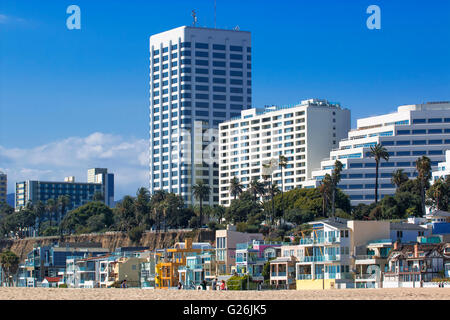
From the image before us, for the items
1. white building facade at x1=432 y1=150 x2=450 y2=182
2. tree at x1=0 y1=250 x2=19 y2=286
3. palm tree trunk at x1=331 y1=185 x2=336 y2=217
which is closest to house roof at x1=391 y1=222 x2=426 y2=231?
palm tree trunk at x1=331 y1=185 x2=336 y2=217

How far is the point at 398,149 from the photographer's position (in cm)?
18562

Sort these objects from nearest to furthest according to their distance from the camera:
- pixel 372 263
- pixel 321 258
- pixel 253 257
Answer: pixel 372 263
pixel 321 258
pixel 253 257

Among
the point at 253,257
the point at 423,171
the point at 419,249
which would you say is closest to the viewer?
the point at 419,249

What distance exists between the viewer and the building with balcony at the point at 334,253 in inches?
3839

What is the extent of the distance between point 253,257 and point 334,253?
15.0 metres

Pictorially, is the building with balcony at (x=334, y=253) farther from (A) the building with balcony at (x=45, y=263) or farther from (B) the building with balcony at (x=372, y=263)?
(A) the building with balcony at (x=45, y=263)

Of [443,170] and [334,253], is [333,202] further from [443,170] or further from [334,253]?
[334,253]

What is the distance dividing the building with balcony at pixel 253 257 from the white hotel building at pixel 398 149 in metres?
73.8

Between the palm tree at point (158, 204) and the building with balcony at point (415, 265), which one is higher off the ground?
the palm tree at point (158, 204)

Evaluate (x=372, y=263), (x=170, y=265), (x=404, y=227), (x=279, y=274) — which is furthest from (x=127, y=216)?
(x=372, y=263)

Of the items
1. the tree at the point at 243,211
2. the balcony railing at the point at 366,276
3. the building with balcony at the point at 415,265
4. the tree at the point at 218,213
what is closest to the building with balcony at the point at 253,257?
the balcony railing at the point at 366,276

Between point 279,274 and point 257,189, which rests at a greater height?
point 257,189

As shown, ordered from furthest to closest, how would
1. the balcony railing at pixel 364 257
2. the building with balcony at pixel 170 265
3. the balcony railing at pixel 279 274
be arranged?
the building with balcony at pixel 170 265 < the balcony railing at pixel 279 274 < the balcony railing at pixel 364 257
